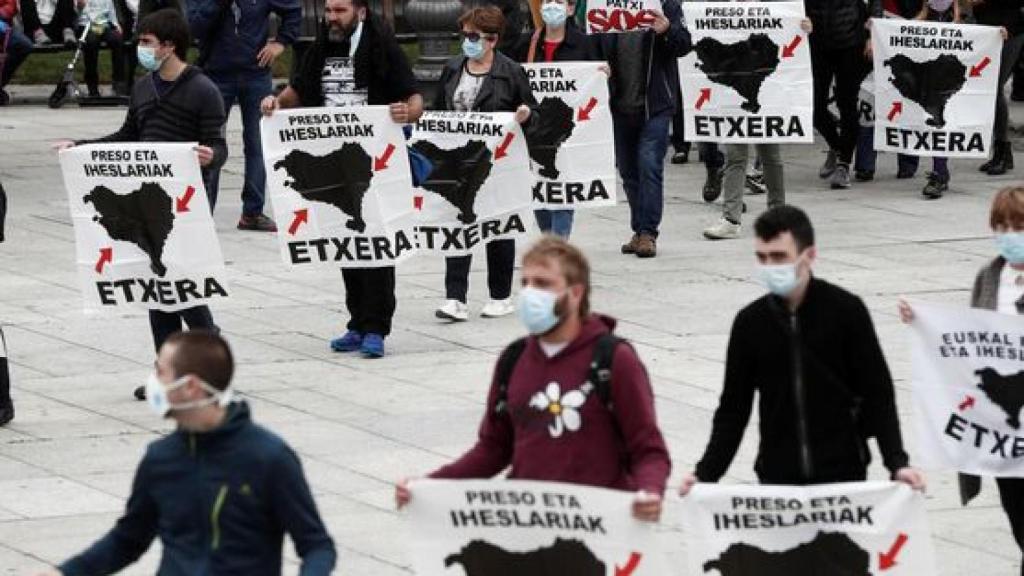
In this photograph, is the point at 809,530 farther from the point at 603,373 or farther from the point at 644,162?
the point at 644,162

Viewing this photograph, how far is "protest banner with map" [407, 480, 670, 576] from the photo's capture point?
7059 millimetres

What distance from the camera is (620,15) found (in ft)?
52.0

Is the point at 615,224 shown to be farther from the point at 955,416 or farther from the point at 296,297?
the point at 955,416

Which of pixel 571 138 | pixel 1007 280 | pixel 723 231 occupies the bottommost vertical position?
pixel 723 231

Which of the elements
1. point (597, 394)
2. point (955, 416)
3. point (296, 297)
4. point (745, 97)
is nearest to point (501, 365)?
point (597, 394)

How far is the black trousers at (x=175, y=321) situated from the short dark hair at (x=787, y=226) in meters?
5.09

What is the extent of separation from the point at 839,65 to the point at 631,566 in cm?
1218

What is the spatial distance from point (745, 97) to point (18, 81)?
11.2 m

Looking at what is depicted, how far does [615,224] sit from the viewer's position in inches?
687

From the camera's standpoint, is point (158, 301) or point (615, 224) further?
point (615, 224)

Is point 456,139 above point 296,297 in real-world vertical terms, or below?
above

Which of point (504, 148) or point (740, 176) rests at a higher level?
point (504, 148)

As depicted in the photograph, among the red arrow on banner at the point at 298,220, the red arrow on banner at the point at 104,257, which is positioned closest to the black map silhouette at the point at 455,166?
the red arrow on banner at the point at 298,220

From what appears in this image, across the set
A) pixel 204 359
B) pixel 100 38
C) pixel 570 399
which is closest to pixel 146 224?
pixel 570 399
